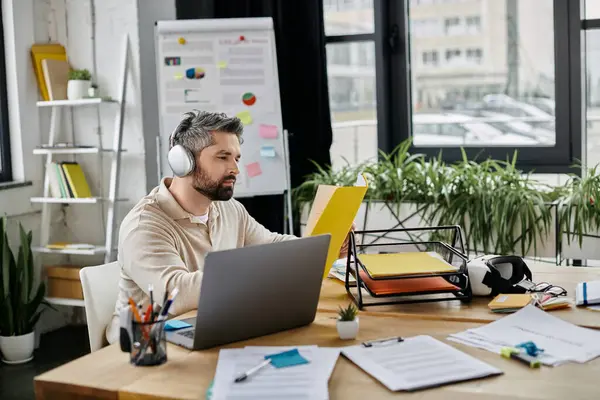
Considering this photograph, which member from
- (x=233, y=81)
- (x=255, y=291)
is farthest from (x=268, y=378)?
(x=233, y=81)

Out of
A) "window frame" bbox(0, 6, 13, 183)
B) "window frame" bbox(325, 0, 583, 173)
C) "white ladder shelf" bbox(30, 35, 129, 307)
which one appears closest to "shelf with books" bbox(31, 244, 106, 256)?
"white ladder shelf" bbox(30, 35, 129, 307)

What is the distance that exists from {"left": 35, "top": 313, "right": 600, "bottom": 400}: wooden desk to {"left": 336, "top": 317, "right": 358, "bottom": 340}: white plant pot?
2 centimetres

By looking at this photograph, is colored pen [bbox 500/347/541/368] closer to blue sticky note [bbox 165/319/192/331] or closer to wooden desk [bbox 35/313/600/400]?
wooden desk [bbox 35/313/600/400]

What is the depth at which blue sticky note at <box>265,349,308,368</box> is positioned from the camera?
4.99 feet

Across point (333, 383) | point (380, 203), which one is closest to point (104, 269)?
point (333, 383)

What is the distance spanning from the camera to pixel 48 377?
153 cm

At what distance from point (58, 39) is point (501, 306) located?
137 inches

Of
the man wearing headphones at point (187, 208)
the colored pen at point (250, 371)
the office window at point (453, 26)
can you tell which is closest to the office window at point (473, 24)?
the office window at point (453, 26)

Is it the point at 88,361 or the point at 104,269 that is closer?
the point at 88,361

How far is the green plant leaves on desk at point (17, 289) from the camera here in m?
3.92

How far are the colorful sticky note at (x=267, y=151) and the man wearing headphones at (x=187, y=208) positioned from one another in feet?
5.44

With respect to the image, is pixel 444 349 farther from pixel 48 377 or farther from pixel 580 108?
pixel 580 108

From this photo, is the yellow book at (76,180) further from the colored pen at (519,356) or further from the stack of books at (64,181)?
the colored pen at (519,356)

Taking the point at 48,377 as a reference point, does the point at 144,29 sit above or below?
above
